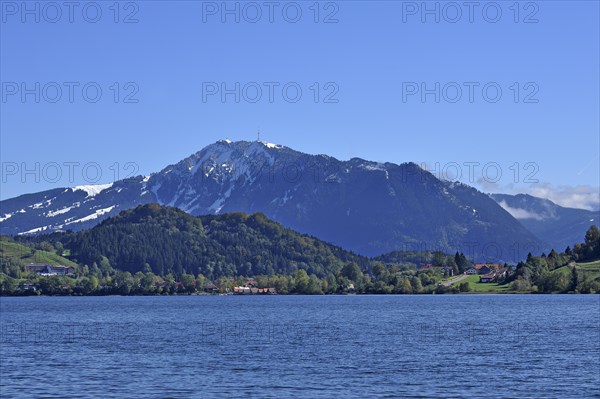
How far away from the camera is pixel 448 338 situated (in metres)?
115

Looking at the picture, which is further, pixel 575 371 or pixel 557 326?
pixel 557 326

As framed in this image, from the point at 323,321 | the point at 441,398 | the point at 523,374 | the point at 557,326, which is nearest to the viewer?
the point at 441,398

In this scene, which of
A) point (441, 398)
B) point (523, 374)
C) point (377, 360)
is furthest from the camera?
point (377, 360)

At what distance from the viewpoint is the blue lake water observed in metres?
71.6

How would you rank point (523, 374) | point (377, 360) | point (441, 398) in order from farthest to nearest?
1. point (377, 360)
2. point (523, 374)
3. point (441, 398)

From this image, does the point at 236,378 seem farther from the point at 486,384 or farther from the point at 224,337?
the point at 224,337

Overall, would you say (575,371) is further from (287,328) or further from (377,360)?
(287,328)

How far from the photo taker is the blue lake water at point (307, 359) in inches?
2820

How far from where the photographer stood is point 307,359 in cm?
9106

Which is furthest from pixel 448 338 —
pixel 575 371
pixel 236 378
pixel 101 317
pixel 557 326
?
pixel 101 317

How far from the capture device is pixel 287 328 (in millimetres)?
136875

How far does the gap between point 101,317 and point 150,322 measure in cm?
2225

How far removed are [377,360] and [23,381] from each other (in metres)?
30.4

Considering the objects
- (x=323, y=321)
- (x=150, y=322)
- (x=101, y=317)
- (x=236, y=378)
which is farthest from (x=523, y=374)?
(x=101, y=317)
